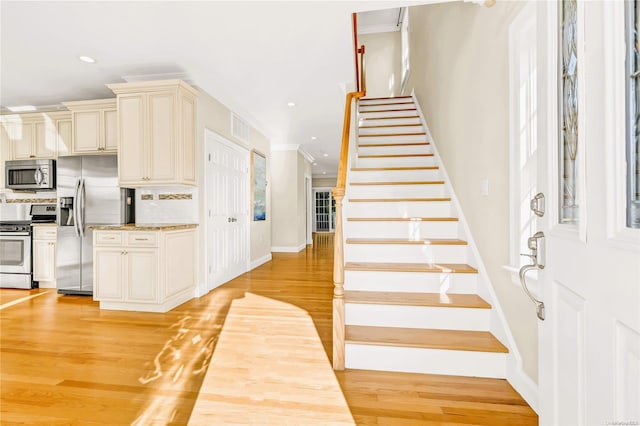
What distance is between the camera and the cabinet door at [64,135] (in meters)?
4.28

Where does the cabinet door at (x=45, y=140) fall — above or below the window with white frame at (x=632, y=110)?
above

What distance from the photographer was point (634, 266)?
21.2 inches

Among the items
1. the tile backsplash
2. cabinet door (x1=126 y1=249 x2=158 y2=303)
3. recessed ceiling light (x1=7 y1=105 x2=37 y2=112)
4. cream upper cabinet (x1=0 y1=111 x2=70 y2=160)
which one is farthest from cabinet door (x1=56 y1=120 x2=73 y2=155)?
cabinet door (x1=126 y1=249 x2=158 y2=303)

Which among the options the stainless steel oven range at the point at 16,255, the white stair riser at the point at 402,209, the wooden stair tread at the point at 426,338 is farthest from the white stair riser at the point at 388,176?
the stainless steel oven range at the point at 16,255

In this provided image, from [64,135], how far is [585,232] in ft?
18.9

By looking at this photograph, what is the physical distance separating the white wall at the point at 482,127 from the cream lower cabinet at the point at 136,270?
3076 millimetres

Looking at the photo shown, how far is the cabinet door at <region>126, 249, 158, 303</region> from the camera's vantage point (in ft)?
10.4

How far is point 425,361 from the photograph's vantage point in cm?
189

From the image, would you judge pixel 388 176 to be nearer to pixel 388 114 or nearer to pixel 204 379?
pixel 388 114

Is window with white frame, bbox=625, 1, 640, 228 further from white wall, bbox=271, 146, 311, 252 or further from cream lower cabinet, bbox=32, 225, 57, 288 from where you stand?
white wall, bbox=271, 146, 311, 252

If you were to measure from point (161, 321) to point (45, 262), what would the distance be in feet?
8.81

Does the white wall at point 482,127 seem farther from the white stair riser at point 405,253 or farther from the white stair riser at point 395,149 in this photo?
the white stair riser at point 395,149

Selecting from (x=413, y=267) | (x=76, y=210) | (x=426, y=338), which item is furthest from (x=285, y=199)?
(x=426, y=338)

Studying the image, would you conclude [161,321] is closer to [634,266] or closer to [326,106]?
[634,266]
